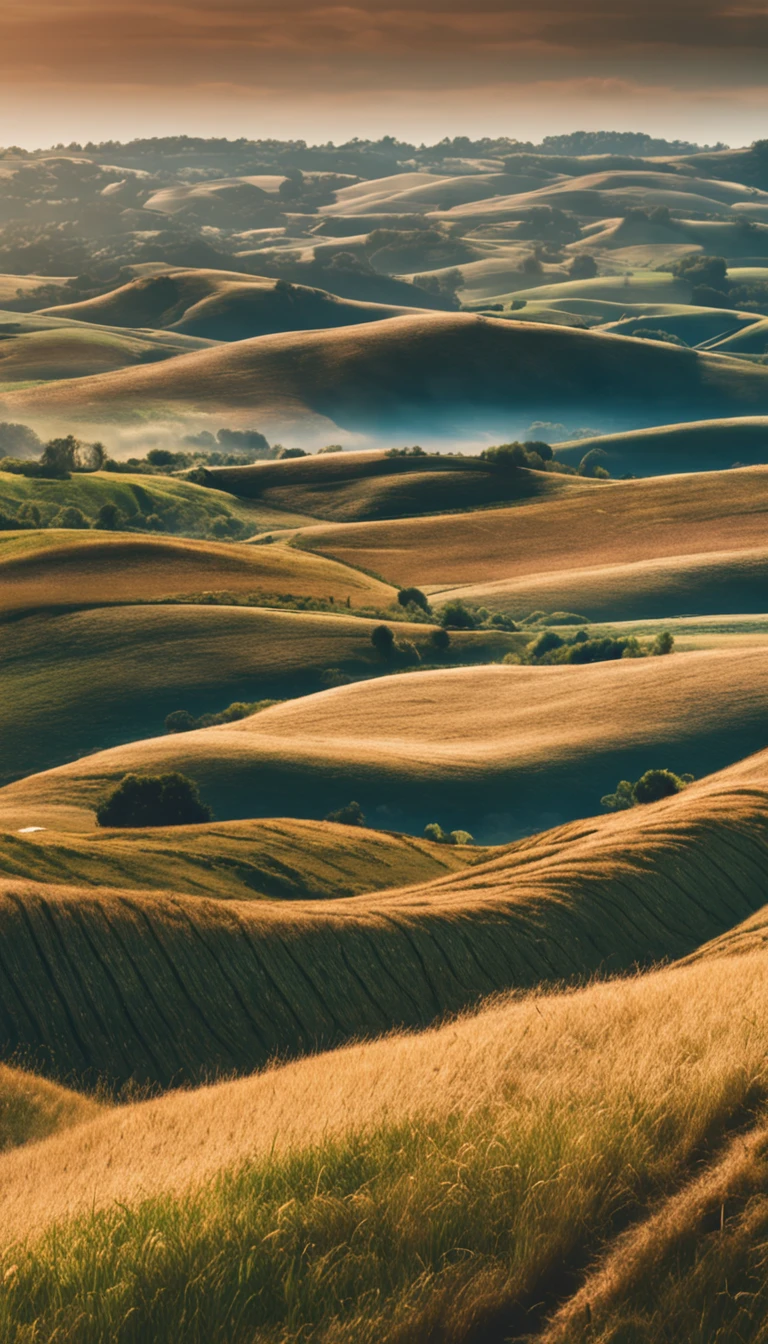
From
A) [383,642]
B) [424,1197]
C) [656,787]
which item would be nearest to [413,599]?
[383,642]

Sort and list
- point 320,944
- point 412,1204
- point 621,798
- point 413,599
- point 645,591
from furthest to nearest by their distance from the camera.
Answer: point 645,591 → point 413,599 → point 621,798 → point 320,944 → point 412,1204

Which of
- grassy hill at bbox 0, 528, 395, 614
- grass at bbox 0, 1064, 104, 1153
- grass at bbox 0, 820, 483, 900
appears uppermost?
grass at bbox 0, 1064, 104, 1153

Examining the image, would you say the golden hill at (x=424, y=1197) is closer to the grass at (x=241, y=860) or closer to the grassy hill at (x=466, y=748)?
the grass at (x=241, y=860)

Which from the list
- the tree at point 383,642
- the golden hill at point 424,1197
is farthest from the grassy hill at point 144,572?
the golden hill at point 424,1197

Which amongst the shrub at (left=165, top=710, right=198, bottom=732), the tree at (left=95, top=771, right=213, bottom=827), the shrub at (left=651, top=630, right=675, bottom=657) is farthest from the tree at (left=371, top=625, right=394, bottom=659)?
the tree at (left=95, top=771, right=213, bottom=827)

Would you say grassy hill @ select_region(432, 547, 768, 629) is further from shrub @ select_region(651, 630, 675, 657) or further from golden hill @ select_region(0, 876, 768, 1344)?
golden hill @ select_region(0, 876, 768, 1344)

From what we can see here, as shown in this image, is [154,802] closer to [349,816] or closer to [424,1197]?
[349,816]
